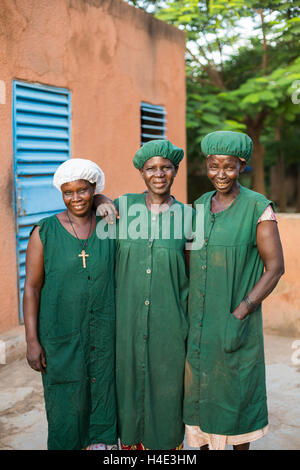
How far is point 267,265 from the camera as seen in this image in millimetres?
2350

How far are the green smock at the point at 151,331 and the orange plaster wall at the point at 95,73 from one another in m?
2.26

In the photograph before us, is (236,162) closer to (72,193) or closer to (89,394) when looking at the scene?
(72,193)

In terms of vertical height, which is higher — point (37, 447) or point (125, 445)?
point (125, 445)

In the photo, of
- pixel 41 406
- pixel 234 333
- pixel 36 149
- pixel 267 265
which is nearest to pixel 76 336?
pixel 234 333

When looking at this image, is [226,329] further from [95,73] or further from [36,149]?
[95,73]

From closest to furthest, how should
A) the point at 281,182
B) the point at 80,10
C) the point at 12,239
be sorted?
the point at 12,239
the point at 80,10
the point at 281,182

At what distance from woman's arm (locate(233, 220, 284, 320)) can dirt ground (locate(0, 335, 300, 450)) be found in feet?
3.83

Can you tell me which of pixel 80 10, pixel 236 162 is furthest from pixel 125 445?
pixel 80 10

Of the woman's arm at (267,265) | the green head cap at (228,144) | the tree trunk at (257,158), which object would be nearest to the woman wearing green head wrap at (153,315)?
the green head cap at (228,144)

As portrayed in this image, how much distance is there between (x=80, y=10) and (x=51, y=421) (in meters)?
4.12

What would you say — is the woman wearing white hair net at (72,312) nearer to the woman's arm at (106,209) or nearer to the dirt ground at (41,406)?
the woman's arm at (106,209)

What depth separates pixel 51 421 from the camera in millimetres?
2438

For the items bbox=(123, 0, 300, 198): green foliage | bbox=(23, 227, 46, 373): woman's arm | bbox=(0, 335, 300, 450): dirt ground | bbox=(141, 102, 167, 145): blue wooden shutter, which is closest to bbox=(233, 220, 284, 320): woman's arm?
bbox=(23, 227, 46, 373): woman's arm

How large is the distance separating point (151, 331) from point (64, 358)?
1.40 ft
